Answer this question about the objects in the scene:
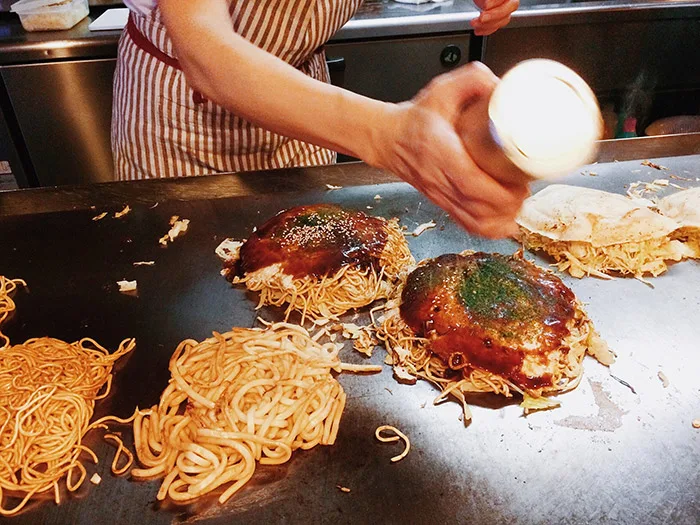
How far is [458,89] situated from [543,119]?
0.35 m

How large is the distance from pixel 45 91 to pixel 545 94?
4296mm

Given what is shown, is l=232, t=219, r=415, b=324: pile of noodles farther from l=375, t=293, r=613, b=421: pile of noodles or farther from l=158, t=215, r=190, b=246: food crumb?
l=158, t=215, r=190, b=246: food crumb

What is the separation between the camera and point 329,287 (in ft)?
8.68

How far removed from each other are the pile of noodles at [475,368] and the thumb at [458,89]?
3.43 feet

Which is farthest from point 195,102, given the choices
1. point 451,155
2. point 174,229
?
point 451,155

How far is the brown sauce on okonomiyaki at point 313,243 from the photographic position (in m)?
2.74

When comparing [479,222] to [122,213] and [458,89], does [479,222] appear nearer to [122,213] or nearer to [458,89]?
[458,89]

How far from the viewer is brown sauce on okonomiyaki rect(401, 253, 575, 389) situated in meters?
2.28

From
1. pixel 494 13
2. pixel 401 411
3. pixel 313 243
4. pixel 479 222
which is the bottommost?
pixel 401 411

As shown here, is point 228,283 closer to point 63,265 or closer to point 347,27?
point 63,265

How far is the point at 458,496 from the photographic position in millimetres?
1901

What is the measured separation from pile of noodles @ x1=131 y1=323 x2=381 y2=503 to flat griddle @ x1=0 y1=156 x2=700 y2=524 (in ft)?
0.17

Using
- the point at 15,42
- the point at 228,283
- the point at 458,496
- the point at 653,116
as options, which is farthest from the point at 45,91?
the point at 653,116

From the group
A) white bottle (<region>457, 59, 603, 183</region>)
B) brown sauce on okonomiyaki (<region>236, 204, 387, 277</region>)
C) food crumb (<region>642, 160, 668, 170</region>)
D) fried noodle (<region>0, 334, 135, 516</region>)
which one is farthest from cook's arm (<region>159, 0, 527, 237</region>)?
food crumb (<region>642, 160, 668, 170</region>)
